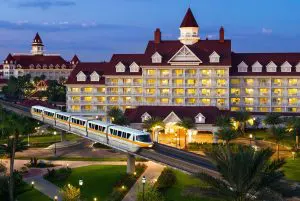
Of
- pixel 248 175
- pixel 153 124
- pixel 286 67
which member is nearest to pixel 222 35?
pixel 286 67

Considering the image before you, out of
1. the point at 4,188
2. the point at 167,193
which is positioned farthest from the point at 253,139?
the point at 4,188

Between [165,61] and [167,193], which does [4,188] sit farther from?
[165,61]

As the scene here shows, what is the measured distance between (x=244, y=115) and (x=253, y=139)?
527 centimetres

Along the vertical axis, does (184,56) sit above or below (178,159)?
above

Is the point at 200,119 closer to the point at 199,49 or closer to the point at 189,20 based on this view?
the point at 199,49

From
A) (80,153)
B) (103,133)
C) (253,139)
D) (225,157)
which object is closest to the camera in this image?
(225,157)

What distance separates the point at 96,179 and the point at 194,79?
48335 millimetres

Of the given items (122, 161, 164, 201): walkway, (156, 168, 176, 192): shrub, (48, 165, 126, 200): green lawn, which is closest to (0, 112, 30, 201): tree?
(48, 165, 126, 200): green lawn

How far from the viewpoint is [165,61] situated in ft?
325

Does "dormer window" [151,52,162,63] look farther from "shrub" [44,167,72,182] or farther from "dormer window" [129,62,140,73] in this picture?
"shrub" [44,167,72,182]

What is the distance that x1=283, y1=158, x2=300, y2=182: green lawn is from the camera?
52.5 meters

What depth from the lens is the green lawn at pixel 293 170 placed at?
172 feet

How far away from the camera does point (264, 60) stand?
100375mm

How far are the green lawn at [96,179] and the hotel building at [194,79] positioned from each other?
41355 mm
